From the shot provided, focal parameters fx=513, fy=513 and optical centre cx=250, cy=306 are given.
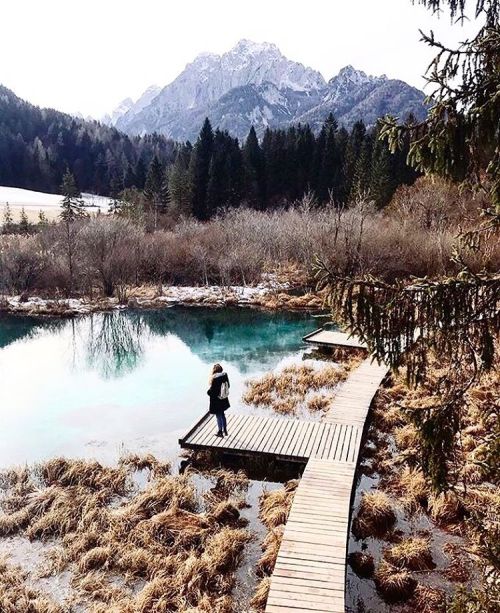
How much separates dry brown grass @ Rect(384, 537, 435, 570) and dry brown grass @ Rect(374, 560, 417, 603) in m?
0.24

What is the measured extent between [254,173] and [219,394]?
5012 cm

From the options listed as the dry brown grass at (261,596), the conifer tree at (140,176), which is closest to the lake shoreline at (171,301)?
the dry brown grass at (261,596)

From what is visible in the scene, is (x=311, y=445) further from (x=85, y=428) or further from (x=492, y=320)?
(x=492, y=320)

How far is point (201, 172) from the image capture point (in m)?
57.4

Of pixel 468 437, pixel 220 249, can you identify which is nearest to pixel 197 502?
pixel 468 437

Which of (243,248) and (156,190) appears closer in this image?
(243,248)

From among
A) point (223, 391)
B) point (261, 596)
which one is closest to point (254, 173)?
point (223, 391)

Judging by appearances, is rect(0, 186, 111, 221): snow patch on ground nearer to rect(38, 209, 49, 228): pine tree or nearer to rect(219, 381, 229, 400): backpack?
rect(38, 209, 49, 228): pine tree

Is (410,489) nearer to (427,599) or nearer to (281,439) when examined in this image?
(427,599)

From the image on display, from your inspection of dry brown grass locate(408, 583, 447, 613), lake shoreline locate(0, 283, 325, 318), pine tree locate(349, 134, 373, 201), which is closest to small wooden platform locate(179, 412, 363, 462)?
dry brown grass locate(408, 583, 447, 613)

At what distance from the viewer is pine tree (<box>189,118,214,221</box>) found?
5619 centimetres

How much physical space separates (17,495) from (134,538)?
11.1 ft

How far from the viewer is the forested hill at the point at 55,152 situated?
106 metres

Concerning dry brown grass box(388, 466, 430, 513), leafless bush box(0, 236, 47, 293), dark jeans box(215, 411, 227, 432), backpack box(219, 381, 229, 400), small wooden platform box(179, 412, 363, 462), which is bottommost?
dry brown grass box(388, 466, 430, 513)
